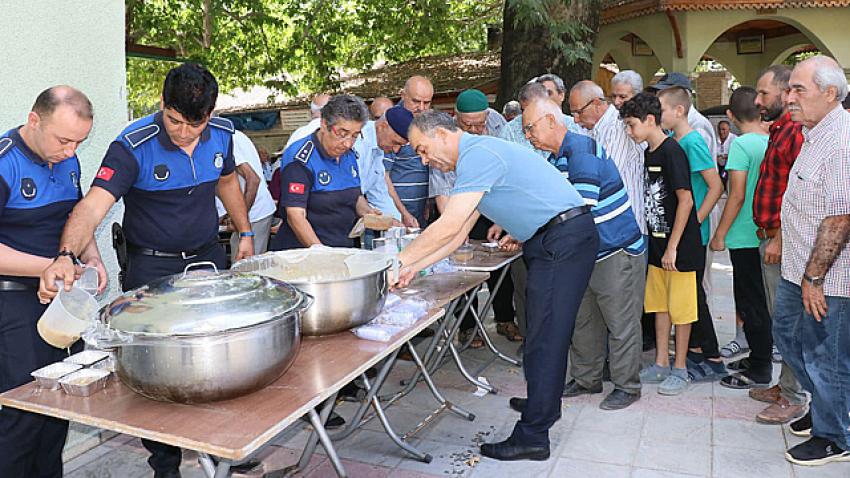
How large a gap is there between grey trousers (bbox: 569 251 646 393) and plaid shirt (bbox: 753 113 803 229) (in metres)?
0.66

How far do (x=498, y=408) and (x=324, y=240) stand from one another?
138 centimetres

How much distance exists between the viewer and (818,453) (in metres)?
3.16

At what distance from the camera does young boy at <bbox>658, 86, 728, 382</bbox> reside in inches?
163

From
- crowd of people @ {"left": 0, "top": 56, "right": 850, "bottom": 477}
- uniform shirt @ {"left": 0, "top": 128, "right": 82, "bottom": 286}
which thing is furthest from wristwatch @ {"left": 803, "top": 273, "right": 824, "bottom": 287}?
uniform shirt @ {"left": 0, "top": 128, "right": 82, "bottom": 286}

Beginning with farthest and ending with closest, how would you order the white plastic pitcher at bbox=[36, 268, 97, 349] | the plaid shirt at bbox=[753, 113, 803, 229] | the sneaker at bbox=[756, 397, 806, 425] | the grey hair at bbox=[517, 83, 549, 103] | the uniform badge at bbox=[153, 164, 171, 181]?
1. the grey hair at bbox=[517, 83, 549, 103]
2. the sneaker at bbox=[756, 397, 806, 425]
3. the plaid shirt at bbox=[753, 113, 803, 229]
4. the uniform badge at bbox=[153, 164, 171, 181]
5. the white plastic pitcher at bbox=[36, 268, 97, 349]

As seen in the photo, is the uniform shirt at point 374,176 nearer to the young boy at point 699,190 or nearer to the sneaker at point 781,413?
the young boy at point 699,190

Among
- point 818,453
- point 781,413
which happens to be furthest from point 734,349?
point 818,453

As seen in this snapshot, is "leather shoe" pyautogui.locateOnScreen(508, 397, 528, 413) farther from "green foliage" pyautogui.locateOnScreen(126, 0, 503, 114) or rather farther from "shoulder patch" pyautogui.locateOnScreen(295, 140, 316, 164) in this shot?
"green foliage" pyautogui.locateOnScreen(126, 0, 503, 114)

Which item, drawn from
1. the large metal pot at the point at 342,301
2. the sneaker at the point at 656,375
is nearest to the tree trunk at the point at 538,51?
the sneaker at the point at 656,375

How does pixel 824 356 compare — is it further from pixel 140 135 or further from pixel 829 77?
→ pixel 140 135

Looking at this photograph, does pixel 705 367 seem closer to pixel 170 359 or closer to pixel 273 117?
pixel 170 359

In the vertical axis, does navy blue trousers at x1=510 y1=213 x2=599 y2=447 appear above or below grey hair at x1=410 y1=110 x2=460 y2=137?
below

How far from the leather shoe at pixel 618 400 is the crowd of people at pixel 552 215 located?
0.04ft

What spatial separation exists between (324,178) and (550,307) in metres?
1.28
